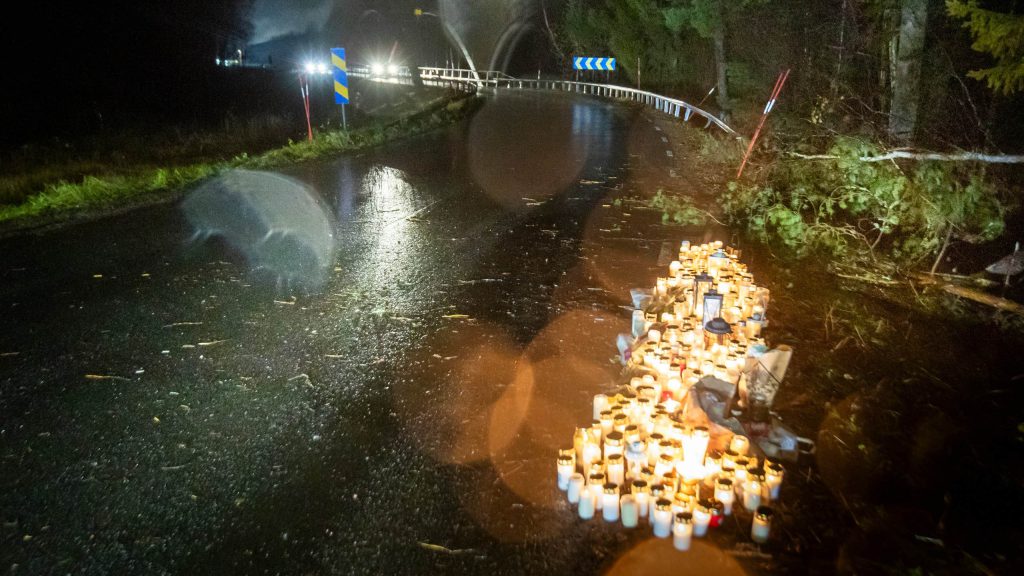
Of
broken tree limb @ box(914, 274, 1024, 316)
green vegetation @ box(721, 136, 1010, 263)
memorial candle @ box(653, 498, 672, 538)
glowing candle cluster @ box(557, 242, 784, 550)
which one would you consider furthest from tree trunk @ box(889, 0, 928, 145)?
memorial candle @ box(653, 498, 672, 538)

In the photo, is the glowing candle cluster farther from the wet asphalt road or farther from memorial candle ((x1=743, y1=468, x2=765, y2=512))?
the wet asphalt road

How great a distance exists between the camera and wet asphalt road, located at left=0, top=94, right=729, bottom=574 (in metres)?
2.94

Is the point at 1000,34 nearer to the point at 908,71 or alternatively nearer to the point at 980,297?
the point at 980,297

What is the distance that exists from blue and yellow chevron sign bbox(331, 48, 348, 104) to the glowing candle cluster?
45.3 ft

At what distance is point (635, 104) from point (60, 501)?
3063 cm

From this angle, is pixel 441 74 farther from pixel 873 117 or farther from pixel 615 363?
pixel 615 363

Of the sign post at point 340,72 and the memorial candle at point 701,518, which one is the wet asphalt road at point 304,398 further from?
the sign post at point 340,72

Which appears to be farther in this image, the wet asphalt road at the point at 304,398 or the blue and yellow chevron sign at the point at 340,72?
the blue and yellow chevron sign at the point at 340,72

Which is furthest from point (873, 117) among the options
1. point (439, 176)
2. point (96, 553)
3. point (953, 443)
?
point (96, 553)

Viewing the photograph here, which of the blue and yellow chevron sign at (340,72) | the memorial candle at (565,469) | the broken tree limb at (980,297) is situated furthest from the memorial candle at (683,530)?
the blue and yellow chevron sign at (340,72)

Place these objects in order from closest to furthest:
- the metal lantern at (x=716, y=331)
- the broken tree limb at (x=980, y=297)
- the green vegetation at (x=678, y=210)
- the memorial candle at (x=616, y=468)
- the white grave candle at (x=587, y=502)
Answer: the white grave candle at (x=587, y=502)
the memorial candle at (x=616, y=468)
the metal lantern at (x=716, y=331)
the broken tree limb at (x=980, y=297)
the green vegetation at (x=678, y=210)

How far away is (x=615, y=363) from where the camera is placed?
15.3 ft

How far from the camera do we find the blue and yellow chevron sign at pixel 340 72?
15.5 meters

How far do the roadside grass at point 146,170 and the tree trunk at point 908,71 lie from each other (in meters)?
10.7
